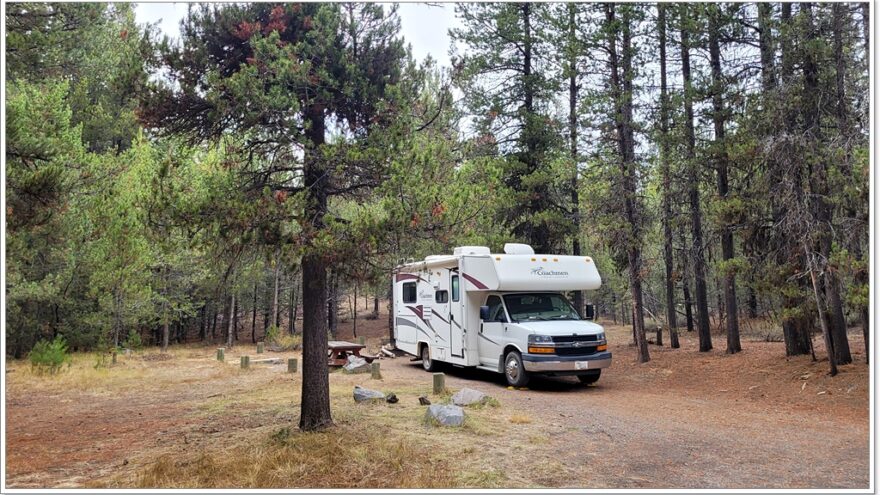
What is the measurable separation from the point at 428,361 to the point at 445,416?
726cm

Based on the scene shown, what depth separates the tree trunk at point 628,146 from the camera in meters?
15.1

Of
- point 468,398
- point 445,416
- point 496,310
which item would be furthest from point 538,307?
point 445,416

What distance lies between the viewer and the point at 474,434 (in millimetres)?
7695

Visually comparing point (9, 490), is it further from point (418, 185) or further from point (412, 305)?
point (412, 305)

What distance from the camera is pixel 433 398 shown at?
1073cm

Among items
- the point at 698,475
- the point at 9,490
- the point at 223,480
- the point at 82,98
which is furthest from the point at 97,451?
the point at 82,98

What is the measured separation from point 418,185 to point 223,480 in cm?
366

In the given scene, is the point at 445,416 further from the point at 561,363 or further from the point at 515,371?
the point at 515,371

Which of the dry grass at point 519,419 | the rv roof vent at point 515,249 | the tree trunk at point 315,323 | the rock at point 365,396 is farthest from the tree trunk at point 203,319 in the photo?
the dry grass at point 519,419

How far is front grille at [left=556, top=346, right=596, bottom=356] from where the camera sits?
11.7 meters

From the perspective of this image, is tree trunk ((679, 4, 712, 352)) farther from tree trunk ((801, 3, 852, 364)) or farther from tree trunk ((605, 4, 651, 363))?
tree trunk ((801, 3, 852, 364))

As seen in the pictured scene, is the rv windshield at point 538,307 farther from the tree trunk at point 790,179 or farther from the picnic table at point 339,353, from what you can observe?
the picnic table at point 339,353

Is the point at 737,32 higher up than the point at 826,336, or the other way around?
the point at 737,32

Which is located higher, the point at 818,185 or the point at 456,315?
the point at 818,185
